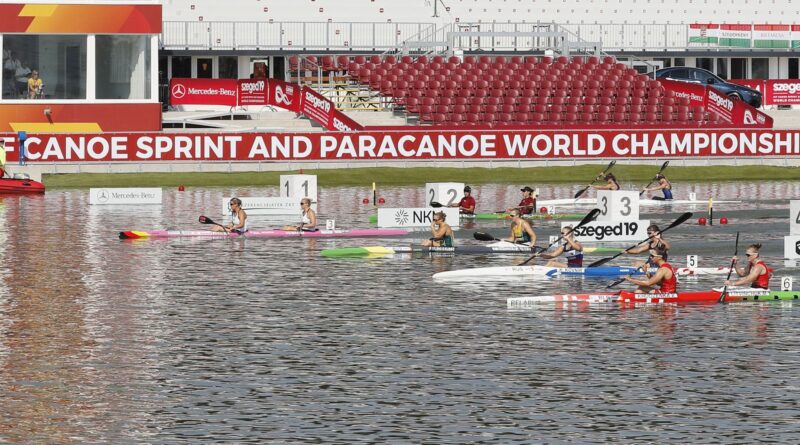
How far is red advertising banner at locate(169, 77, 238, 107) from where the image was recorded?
243 ft

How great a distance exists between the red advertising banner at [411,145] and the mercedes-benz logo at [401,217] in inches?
796

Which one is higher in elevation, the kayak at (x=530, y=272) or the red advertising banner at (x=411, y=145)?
the red advertising banner at (x=411, y=145)

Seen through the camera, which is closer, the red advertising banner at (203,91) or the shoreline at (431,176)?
the shoreline at (431,176)

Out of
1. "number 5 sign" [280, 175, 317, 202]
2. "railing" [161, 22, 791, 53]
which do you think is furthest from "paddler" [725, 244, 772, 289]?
"railing" [161, 22, 791, 53]

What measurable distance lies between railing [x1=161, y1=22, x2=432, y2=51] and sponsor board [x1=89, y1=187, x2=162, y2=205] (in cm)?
2482

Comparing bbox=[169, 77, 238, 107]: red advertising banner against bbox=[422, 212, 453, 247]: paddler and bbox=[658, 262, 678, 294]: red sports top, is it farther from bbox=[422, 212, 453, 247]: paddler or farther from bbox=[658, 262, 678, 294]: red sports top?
bbox=[658, 262, 678, 294]: red sports top

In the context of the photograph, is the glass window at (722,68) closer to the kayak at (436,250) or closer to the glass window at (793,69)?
the glass window at (793,69)

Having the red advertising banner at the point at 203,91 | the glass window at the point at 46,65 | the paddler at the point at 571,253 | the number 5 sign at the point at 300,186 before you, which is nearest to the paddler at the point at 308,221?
the number 5 sign at the point at 300,186

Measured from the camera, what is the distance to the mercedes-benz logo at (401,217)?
45.9 meters

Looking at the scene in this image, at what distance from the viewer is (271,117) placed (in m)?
74.1

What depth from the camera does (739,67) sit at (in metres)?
89.5

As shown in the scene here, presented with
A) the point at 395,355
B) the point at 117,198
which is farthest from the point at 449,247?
the point at 117,198

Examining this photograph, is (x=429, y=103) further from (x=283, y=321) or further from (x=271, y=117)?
(x=283, y=321)

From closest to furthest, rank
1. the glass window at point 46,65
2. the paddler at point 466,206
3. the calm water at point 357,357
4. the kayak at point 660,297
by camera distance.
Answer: the calm water at point 357,357, the kayak at point 660,297, the paddler at point 466,206, the glass window at point 46,65
